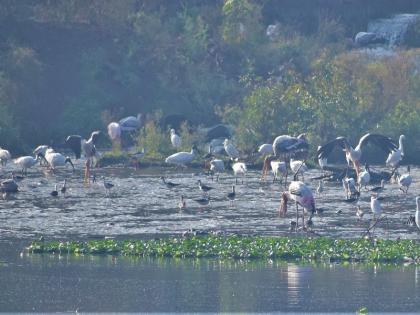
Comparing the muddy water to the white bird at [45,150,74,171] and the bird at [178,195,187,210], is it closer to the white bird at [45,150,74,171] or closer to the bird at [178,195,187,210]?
the bird at [178,195,187,210]

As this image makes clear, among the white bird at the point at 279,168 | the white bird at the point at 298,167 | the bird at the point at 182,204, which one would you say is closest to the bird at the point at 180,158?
the white bird at the point at 298,167

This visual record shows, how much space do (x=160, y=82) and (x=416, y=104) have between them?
10.2m

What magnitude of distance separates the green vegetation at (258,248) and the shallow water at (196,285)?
294mm

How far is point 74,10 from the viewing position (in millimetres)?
50219

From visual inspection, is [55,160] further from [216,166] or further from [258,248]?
[258,248]

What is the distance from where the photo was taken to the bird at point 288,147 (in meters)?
35.4

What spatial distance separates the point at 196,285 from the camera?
1894cm

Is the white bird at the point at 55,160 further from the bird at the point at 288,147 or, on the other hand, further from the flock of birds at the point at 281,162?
the bird at the point at 288,147

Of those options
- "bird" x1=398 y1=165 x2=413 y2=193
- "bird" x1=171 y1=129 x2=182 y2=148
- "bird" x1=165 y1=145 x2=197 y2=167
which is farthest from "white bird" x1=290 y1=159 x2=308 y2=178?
"bird" x1=171 y1=129 x2=182 y2=148

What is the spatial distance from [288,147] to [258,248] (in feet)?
45.9

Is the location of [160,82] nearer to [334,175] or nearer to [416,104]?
[416,104]

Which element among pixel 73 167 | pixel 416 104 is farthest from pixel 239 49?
pixel 73 167

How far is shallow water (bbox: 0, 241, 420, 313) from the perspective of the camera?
1742 cm

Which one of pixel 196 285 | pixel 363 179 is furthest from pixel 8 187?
pixel 196 285
